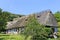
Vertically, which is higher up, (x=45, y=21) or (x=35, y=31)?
(x=45, y=21)

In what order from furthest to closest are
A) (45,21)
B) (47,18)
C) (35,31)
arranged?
(47,18), (45,21), (35,31)

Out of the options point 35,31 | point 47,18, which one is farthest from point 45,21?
point 35,31

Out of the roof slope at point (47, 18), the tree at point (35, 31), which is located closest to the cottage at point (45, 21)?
the roof slope at point (47, 18)

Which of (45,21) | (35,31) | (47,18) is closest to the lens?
(35,31)

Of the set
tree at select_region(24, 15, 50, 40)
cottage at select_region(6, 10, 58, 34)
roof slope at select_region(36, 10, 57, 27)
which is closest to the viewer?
tree at select_region(24, 15, 50, 40)

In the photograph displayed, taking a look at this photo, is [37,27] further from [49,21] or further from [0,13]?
[49,21]

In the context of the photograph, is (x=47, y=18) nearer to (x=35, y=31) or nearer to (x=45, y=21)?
(x=45, y=21)

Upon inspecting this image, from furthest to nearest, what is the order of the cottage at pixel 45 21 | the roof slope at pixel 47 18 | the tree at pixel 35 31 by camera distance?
1. the roof slope at pixel 47 18
2. the cottage at pixel 45 21
3. the tree at pixel 35 31

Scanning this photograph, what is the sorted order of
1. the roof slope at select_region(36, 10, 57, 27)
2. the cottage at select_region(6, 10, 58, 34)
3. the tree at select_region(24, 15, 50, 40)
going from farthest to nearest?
the roof slope at select_region(36, 10, 57, 27) → the cottage at select_region(6, 10, 58, 34) → the tree at select_region(24, 15, 50, 40)

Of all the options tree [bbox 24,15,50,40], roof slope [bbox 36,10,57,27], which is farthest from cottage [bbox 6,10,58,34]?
tree [bbox 24,15,50,40]

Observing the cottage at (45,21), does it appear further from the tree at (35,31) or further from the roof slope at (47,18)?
the tree at (35,31)

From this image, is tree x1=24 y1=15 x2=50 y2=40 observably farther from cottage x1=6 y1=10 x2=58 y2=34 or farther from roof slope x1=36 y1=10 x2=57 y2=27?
roof slope x1=36 y1=10 x2=57 y2=27

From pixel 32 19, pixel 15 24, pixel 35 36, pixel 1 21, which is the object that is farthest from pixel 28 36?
A: pixel 15 24

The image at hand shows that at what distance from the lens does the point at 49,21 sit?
53969 millimetres
